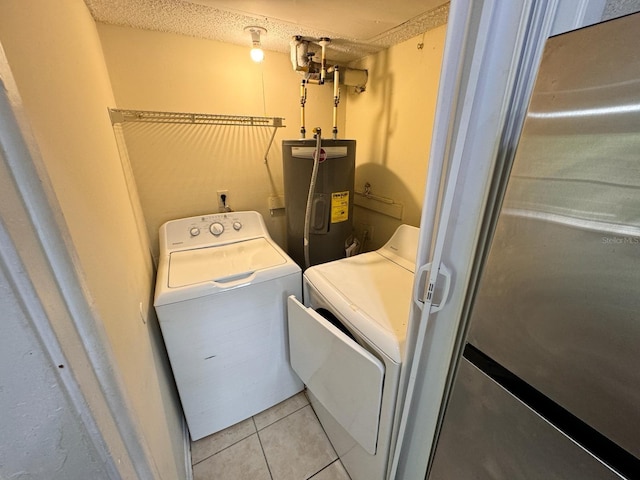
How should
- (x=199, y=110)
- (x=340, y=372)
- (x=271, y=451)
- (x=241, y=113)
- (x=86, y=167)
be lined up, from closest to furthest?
(x=86, y=167) → (x=340, y=372) → (x=271, y=451) → (x=199, y=110) → (x=241, y=113)

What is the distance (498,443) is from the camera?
561 mm

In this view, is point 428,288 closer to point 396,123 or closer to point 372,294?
point 372,294

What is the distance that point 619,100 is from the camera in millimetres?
330

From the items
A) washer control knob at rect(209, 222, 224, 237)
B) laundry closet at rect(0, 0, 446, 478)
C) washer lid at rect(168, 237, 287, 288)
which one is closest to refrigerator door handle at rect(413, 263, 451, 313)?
laundry closet at rect(0, 0, 446, 478)

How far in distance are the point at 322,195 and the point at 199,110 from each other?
94 centimetres

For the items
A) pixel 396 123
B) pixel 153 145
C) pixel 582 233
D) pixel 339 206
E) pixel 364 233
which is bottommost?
pixel 364 233

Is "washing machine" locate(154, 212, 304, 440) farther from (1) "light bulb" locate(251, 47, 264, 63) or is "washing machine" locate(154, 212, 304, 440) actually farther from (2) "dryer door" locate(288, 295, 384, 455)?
(1) "light bulb" locate(251, 47, 264, 63)

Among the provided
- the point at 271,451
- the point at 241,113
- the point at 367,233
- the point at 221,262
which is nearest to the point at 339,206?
the point at 367,233

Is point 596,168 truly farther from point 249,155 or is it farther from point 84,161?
point 249,155

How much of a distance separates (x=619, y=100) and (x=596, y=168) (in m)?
0.09

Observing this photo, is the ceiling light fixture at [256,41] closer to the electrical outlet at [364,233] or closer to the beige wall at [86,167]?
the beige wall at [86,167]

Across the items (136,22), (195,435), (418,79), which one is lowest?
(195,435)

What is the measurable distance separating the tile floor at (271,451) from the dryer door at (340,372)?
41cm

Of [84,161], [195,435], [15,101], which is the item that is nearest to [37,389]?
[15,101]
